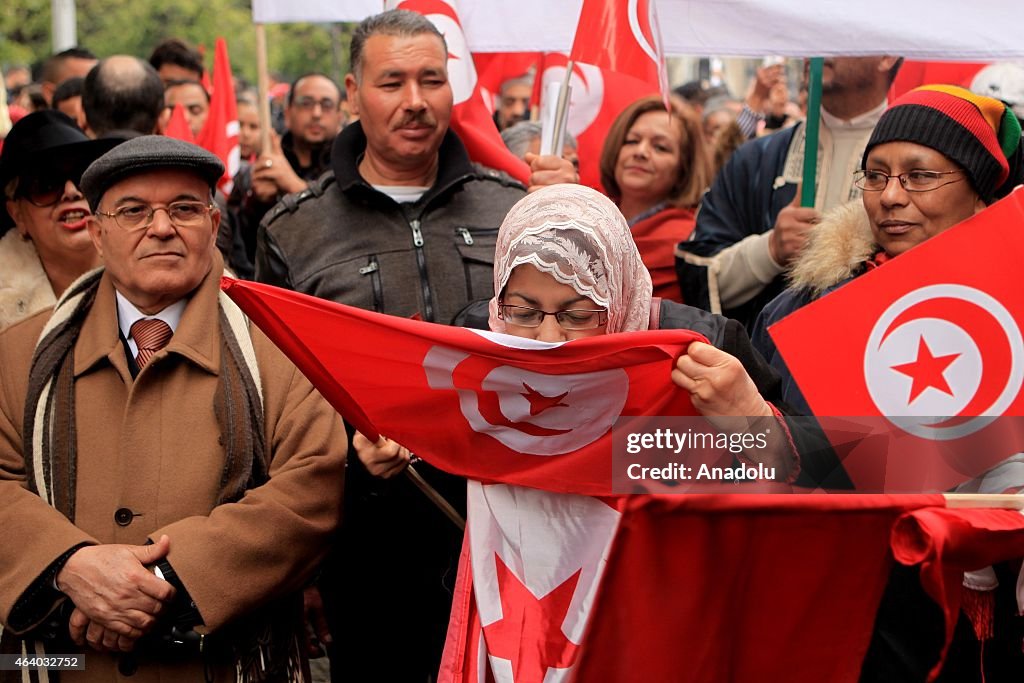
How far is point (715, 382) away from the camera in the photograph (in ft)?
8.90

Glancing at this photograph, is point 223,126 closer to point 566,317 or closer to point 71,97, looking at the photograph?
point 71,97

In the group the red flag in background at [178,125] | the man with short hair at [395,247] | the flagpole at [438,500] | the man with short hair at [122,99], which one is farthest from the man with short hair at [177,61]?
the flagpole at [438,500]

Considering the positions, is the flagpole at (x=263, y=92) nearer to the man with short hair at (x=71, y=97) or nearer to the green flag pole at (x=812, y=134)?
the man with short hair at (x=71, y=97)

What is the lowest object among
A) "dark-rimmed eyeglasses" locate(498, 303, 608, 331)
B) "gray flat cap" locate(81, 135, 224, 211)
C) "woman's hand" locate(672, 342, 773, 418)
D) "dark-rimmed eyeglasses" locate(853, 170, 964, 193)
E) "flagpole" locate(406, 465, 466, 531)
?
"flagpole" locate(406, 465, 466, 531)

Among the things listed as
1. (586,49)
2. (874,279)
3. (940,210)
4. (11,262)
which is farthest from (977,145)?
(11,262)

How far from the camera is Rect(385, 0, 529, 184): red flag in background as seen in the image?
4.88 metres

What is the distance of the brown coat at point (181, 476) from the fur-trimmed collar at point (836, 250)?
1474 mm

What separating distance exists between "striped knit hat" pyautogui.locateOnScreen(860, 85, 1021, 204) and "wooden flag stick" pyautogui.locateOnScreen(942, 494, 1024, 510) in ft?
4.02

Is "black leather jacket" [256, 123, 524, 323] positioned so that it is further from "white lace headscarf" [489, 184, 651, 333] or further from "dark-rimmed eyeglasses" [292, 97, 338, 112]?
"dark-rimmed eyeglasses" [292, 97, 338, 112]

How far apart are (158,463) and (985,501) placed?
203 centimetres

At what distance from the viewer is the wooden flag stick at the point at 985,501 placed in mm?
2607

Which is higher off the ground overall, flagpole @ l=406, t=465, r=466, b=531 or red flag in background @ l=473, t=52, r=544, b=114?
red flag in background @ l=473, t=52, r=544, b=114

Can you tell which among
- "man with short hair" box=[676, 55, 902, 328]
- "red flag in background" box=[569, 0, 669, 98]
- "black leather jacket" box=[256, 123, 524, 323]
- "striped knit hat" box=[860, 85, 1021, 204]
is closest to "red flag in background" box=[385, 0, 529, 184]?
"black leather jacket" box=[256, 123, 524, 323]

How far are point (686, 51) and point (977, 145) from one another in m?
1.45
